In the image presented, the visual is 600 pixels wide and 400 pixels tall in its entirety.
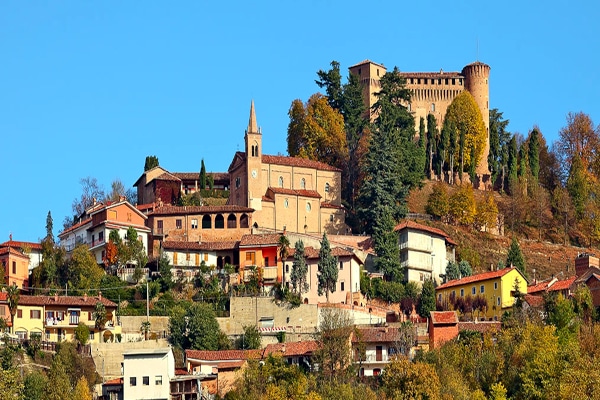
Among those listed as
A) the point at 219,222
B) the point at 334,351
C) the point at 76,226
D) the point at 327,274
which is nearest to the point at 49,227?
the point at 76,226

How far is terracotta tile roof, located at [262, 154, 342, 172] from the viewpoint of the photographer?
101613mm

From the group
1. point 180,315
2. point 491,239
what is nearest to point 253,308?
point 180,315

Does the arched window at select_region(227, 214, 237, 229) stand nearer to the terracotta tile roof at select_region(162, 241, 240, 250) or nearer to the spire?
the terracotta tile roof at select_region(162, 241, 240, 250)

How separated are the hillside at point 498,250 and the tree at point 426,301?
11.6 meters

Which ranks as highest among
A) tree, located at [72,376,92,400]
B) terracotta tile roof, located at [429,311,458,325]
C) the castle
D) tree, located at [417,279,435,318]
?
the castle

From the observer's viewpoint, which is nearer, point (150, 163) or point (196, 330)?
point (196, 330)

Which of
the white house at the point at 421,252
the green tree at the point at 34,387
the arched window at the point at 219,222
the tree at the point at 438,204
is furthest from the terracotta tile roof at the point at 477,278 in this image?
the green tree at the point at 34,387

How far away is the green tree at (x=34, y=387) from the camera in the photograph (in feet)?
227

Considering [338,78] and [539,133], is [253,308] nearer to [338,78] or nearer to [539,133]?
[338,78]

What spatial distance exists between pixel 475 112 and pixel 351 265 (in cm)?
3598

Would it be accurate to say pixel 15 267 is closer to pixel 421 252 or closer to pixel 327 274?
pixel 327 274

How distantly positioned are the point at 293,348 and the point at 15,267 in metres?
20.9

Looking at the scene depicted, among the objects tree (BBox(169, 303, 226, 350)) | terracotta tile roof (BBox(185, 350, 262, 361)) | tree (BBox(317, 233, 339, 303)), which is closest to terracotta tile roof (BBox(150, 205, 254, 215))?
tree (BBox(317, 233, 339, 303))

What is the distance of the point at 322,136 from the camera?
108688 millimetres
